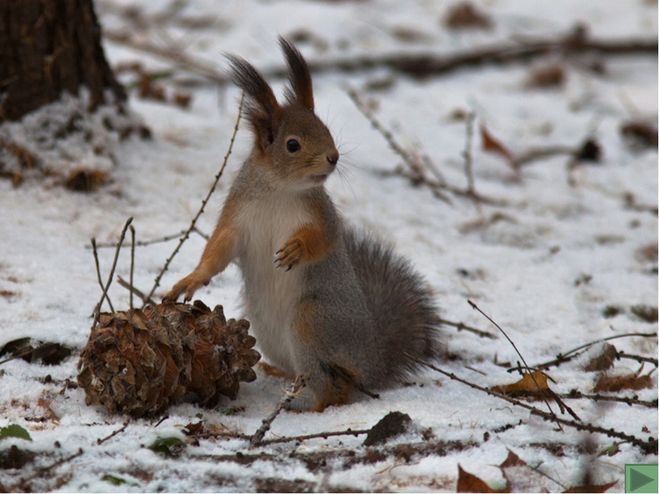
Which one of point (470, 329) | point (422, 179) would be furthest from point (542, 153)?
point (470, 329)

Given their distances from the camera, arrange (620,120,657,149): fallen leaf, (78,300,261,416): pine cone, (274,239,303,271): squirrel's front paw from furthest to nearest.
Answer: (620,120,657,149): fallen leaf, (274,239,303,271): squirrel's front paw, (78,300,261,416): pine cone

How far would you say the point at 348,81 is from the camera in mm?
4781

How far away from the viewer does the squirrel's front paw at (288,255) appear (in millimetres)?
2201

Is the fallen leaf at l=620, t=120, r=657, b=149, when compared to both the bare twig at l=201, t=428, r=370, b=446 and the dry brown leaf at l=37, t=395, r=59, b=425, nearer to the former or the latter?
the bare twig at l=201, t=428, r=370, b=446

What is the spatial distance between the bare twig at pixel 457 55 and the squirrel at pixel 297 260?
2277 millimetres

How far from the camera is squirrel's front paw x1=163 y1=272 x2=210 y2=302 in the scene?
86.9 inches

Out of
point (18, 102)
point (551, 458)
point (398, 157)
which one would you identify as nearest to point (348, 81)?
point (398, 157)

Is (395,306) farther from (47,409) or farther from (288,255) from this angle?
(47,409)

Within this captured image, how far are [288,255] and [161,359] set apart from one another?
365mm

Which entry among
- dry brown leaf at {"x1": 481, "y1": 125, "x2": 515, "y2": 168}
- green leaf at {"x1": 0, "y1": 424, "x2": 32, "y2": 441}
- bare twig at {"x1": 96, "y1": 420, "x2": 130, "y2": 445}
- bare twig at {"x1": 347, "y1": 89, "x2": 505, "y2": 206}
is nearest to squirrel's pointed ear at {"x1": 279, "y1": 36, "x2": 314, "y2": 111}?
bare twig at {"x1": 96, "y1": 420, "x2": 130, "y2": 445}

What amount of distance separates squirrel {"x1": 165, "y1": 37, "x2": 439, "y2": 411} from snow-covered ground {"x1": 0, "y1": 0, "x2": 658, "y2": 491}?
0.10m

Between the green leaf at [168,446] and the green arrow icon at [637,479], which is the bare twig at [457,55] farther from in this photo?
the green arrow icon at [637,479]

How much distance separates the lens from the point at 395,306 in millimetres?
2443

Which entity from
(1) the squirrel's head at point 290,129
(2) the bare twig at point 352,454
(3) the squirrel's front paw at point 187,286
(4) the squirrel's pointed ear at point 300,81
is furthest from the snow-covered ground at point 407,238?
(4) the squirrel's pointed ear at point 300,81
